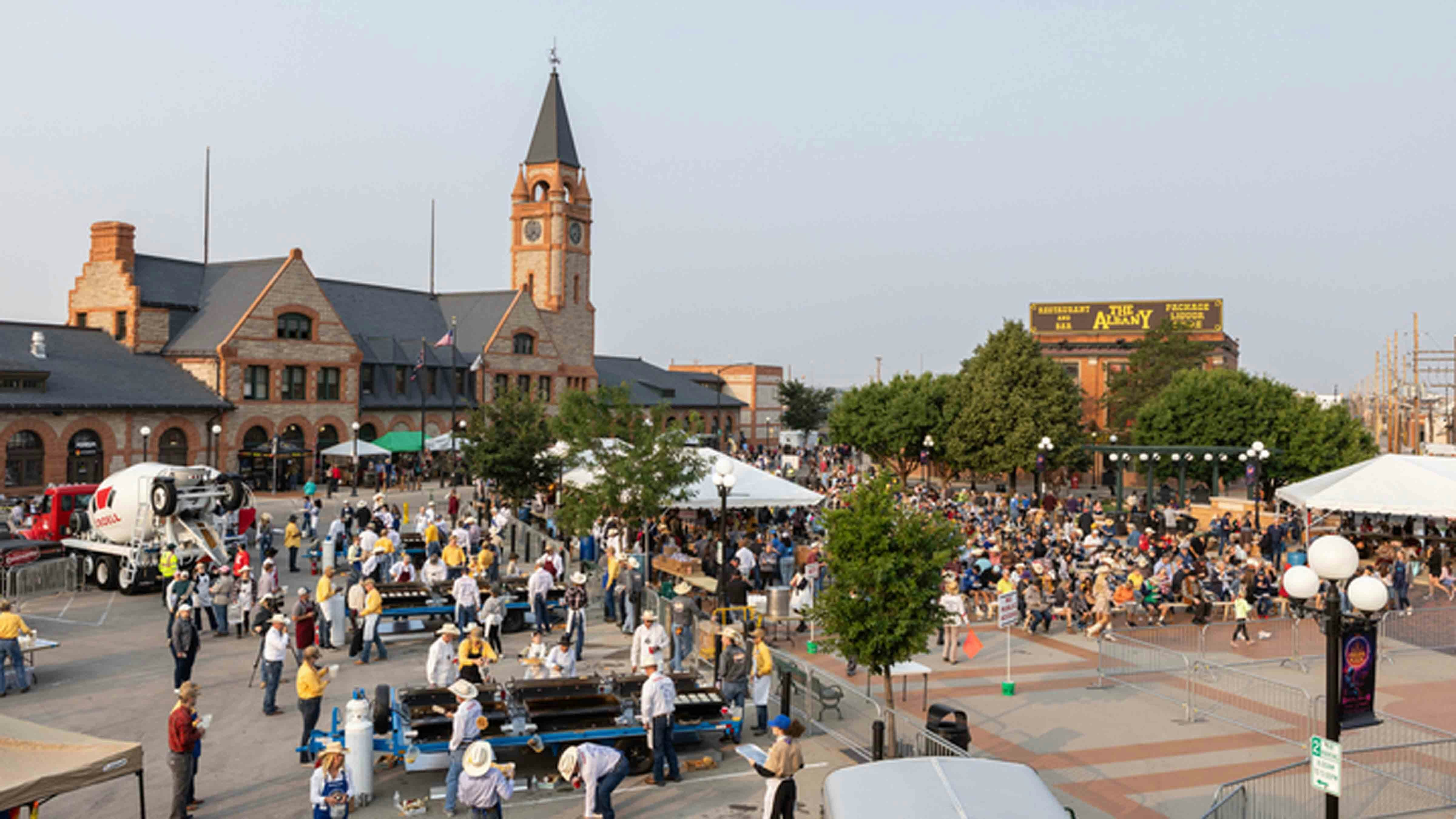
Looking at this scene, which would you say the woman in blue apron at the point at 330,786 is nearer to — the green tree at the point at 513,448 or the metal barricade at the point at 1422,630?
the metal barricade at the point at 1422,630

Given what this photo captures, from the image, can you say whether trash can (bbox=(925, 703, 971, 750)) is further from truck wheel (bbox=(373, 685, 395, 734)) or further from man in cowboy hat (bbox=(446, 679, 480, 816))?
truck wheel (bbox=(373, 685, 395, 734))

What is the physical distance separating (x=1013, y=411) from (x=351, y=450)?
34.3 metres

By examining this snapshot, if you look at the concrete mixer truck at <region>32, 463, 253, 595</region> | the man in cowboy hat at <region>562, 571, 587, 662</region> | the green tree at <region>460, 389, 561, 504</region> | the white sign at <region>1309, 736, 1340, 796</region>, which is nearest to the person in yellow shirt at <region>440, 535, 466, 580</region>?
the man in cowboy hat at <region>562, 571, 587, 662</region>

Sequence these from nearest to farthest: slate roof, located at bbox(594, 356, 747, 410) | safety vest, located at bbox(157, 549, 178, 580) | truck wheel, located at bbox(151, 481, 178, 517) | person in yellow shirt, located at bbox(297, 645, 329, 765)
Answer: person in yellow shirt, located at bbox(297, 645, 329, 765)
safety vest, located at bbox(157, 549, 178, 580)
truck wheel, located at bbox(151, 481, 178, 517)
slate roof, located at bbox(594, 356, 747, 410)

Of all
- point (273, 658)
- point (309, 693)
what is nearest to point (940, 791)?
point (309, 693)

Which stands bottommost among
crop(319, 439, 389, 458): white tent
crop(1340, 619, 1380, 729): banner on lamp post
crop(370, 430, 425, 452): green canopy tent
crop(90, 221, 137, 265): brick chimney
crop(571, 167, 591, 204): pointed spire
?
crop(1340, 619, 1380, 729): banner on lamp post

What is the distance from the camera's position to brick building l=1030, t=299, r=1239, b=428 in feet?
274

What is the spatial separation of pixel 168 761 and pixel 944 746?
8.17m

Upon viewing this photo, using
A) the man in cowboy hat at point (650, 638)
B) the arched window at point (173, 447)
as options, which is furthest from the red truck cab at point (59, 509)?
the arched window at point (173, 447)

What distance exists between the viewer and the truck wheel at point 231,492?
23.6m

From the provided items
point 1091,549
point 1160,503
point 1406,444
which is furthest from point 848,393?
point 1406,444

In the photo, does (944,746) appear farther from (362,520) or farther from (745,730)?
(362,520)

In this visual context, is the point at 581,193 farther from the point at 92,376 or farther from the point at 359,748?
the point at 359,748

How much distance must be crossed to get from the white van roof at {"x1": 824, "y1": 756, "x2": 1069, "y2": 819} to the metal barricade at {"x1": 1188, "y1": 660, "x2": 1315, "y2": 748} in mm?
7946
